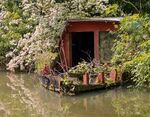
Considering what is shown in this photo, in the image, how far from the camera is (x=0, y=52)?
22.3 metres

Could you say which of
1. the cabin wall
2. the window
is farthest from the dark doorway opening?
the window

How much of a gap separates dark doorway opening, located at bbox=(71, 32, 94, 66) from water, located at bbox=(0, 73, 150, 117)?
4147mm

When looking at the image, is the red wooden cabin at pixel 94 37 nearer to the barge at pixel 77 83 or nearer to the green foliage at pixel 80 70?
the green foliage at pixel 80 70

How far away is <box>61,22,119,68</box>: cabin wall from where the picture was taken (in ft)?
59.9

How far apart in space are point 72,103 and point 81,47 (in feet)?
26.7

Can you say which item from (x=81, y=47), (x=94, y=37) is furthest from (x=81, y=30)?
(x=81, y=47)

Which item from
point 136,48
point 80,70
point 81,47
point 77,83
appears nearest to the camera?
Answer: point 136,48

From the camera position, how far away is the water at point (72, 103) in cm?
1248

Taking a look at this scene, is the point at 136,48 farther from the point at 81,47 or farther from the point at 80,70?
the point at 81,47

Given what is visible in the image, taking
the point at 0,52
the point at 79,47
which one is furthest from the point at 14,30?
the point at 79,47

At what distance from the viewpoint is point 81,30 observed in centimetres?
1897

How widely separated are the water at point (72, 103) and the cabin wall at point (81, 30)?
9.21 ft

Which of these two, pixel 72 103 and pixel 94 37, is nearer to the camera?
pixel 72 103

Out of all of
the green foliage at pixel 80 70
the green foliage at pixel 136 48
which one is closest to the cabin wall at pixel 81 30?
the green foliage at pixel 80 70
